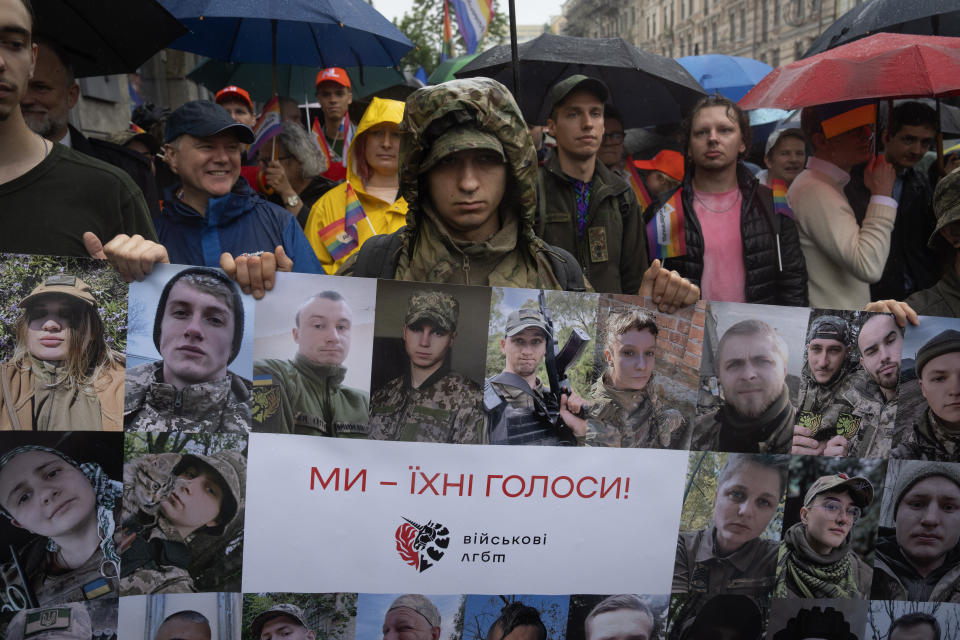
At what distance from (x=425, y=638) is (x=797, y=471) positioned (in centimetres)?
107

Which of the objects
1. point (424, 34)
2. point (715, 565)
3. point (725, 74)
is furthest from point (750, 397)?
point (424, 34)

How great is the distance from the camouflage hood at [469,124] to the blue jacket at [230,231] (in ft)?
4.36

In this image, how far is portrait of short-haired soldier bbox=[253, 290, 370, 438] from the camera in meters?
2.12

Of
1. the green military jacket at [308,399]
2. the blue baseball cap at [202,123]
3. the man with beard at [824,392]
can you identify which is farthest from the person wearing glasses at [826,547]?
the blue baseball cap at [202,123]

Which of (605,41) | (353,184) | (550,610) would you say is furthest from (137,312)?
(605,41)

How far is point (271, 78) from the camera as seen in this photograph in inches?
299

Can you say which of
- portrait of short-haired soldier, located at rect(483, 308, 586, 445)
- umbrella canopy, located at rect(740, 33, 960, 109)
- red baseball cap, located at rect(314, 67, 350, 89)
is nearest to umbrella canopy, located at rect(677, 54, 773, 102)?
red baseball cap, located at rect(314, 67, 350, 89)

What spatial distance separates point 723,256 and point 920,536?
1.91m

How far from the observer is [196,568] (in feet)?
6.93

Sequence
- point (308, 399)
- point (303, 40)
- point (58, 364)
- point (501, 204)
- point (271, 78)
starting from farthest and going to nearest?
point (271, 78)
point (303, 40)
point (501, 204)
point (308, 399)
point (58, 364)

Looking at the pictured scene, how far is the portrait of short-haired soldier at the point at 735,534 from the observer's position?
2.28 m

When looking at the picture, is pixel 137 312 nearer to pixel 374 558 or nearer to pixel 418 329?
pixel 418 329

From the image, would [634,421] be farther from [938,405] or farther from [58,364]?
[58,364]

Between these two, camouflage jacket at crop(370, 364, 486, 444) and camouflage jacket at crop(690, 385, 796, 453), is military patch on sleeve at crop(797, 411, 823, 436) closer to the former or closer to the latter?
camouflage jacket at crop(690, 385, 796, 453)
